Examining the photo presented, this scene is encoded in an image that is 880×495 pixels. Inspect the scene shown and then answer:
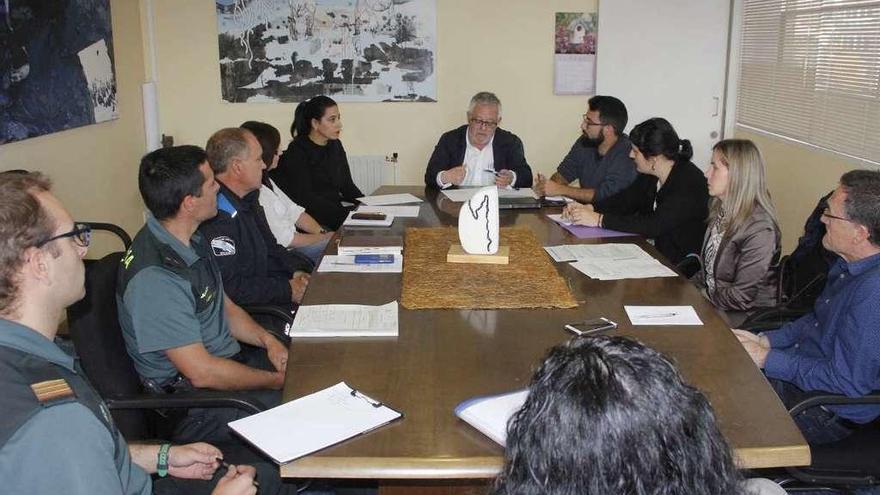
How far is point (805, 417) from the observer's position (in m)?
2.17

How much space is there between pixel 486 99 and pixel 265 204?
4.78 ft

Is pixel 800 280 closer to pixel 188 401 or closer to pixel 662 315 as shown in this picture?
pixel 662 315

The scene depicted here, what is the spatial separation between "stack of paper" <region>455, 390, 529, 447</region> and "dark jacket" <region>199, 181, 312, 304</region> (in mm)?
1444

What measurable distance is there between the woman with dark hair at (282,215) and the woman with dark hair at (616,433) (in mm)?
2704

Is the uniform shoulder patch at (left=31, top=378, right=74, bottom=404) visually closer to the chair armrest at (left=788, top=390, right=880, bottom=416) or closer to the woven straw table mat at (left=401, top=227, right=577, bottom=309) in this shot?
the woven straw table mat at (left=401, top=227, right=577, bottom=309)

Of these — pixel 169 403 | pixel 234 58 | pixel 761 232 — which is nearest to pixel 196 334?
pixel 169 403

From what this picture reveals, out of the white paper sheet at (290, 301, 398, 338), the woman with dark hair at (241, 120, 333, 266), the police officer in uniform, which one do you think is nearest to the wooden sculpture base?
the white paper sheet at (290, 301, 398, 338)

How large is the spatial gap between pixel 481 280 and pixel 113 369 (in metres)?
1.16

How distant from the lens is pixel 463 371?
73.3 inches

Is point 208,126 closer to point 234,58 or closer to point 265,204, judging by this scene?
point 234,58

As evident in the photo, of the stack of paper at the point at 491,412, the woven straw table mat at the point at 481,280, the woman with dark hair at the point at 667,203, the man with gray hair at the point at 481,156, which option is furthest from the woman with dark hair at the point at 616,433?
the man with gray hair at the point at 481,156

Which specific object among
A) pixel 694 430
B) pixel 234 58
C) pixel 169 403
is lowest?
pixel 169 403

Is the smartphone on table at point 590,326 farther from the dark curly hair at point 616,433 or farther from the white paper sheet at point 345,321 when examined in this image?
the dark curly hair at point 616,433

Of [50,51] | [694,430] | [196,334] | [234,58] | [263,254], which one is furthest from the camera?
[234,58]
